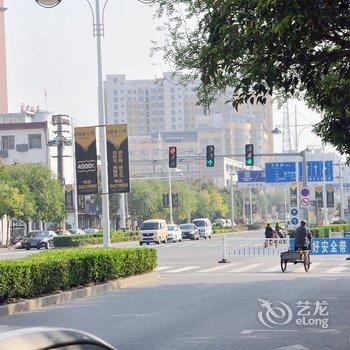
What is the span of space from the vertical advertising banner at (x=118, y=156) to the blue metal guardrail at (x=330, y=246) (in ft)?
50.8

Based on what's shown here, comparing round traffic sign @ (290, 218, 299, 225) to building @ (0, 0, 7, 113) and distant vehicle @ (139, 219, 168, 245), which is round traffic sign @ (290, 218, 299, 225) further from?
building @ (0, 0, 7, 113)

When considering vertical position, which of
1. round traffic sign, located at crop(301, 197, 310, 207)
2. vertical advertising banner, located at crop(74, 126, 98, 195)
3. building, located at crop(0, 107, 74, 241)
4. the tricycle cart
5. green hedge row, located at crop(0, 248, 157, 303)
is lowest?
the tricycle cart

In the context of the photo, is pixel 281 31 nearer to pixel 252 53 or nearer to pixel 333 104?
pixel 252 53

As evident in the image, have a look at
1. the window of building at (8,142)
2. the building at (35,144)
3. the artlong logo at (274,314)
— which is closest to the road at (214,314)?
the artlong logo at (274,314)

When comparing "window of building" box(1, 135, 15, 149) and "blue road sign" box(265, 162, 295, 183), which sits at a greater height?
"window of building" box(1, 135, 15, 149)

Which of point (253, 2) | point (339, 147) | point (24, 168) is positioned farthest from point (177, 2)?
point (24, 168)

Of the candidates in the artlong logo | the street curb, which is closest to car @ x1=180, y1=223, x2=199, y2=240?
the street curb

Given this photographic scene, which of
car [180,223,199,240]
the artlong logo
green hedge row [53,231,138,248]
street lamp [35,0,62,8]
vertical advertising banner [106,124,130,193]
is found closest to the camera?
the artlong logo

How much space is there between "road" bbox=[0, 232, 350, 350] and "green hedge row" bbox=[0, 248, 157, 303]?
776 mm

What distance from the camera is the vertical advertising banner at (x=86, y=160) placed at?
1175 inches

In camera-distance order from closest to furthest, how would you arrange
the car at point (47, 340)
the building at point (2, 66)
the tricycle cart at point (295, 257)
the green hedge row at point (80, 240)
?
1. the car at point (47, 340)
2. the tricycle cart at point (295, 257)
3. the green hedge row at point (80, 240)
4. the building at point (2, 66)

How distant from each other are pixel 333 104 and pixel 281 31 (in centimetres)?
605

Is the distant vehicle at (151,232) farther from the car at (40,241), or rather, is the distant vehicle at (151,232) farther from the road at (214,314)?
the road at (214,314)

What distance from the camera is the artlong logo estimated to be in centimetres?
1627
